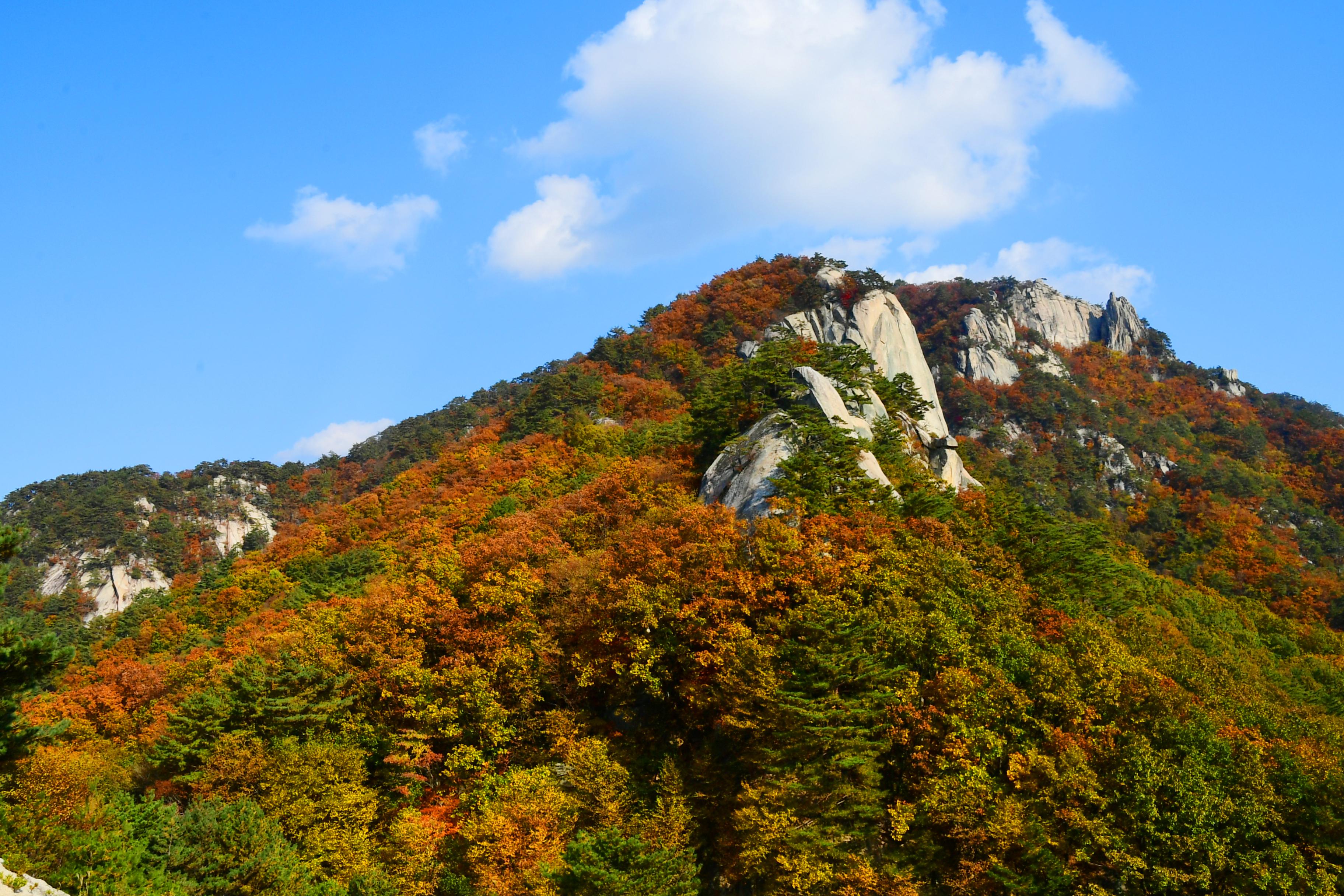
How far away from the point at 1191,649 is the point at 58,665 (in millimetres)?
36218

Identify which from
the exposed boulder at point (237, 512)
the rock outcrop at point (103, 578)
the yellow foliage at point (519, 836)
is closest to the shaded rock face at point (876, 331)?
the yellow foliage at point (519, 836)

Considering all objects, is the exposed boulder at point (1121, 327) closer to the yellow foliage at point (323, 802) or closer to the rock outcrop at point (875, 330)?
the rock outcrop at point (875, 330)

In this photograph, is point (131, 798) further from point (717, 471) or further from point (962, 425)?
point (962, 425)

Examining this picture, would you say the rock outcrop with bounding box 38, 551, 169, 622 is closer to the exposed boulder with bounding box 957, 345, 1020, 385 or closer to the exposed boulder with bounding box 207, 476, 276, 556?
the exposed boulder with bounding box 207, 476, 276, 556

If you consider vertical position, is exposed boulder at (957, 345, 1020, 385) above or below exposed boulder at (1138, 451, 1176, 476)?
above

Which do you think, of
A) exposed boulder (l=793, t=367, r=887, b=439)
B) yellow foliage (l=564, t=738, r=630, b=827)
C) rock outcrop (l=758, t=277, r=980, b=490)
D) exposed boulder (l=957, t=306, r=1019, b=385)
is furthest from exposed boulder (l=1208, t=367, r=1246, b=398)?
Result: yellow foliage (l=564, t=738, r=630, b=827)

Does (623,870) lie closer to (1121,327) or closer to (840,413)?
(840,413)

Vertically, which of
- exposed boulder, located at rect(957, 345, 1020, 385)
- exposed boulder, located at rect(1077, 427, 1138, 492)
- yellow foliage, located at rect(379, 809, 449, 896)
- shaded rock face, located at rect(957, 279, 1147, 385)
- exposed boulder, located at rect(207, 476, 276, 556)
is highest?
shaded rock face, located at rect(957, 279, 1147, 385)

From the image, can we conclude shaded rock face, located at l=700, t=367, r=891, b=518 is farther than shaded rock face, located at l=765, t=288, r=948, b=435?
No

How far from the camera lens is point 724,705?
2300cm

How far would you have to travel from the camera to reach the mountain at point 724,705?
19.0 m

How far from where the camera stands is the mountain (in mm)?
18953

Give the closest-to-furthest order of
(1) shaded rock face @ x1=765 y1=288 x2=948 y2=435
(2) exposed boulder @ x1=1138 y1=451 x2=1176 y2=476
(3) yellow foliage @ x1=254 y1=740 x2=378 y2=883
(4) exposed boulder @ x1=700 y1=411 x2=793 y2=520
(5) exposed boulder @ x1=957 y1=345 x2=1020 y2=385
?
(3) yellow foliage @ x1=254 y1=740 x2=378 y2=883 → (4) exposed boulder @ x1=700 y1=411 x2=793 y2=520 → (1) shaded rock face @ x1=765 y1=288 x2=948 y2=435 → (2) exposed boulder @ x1=1138 y1=451 x2=1176 y2=476 → (5) exposed boulder @ x1=957 y1=345 x2=1020 y2=385

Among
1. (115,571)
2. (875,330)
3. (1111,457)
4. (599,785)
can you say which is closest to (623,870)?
(599,785)
